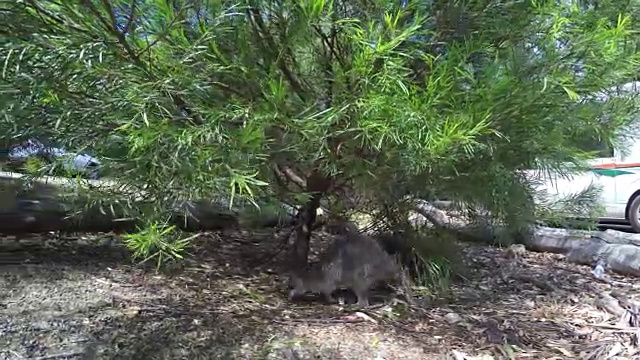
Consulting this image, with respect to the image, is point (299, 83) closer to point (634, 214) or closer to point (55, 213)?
point (55, 213)

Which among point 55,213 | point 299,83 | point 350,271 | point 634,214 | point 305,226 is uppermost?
point 299,83

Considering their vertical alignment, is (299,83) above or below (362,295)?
above

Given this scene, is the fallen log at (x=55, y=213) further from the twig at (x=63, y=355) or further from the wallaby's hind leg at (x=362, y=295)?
the twig at (x=63, y=355)

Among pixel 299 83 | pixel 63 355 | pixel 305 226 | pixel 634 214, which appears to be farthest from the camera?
pixel 634 214

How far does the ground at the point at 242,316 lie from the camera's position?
2.99 m

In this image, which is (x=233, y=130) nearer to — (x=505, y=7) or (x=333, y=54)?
(x=333, y=54)

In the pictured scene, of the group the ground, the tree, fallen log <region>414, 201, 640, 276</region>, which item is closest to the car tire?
fallen log <region>414, 201, 640, 276</region>

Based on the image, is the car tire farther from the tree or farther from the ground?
the tree

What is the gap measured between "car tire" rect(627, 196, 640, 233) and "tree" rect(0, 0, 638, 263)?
20.2 feet

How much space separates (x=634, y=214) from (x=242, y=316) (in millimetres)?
7263

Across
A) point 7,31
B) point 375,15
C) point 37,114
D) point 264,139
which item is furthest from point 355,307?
point 7,31

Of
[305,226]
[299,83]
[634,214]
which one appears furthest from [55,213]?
[634,214]

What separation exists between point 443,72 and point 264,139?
82 cm

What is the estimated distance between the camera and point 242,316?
3463 millimetres
